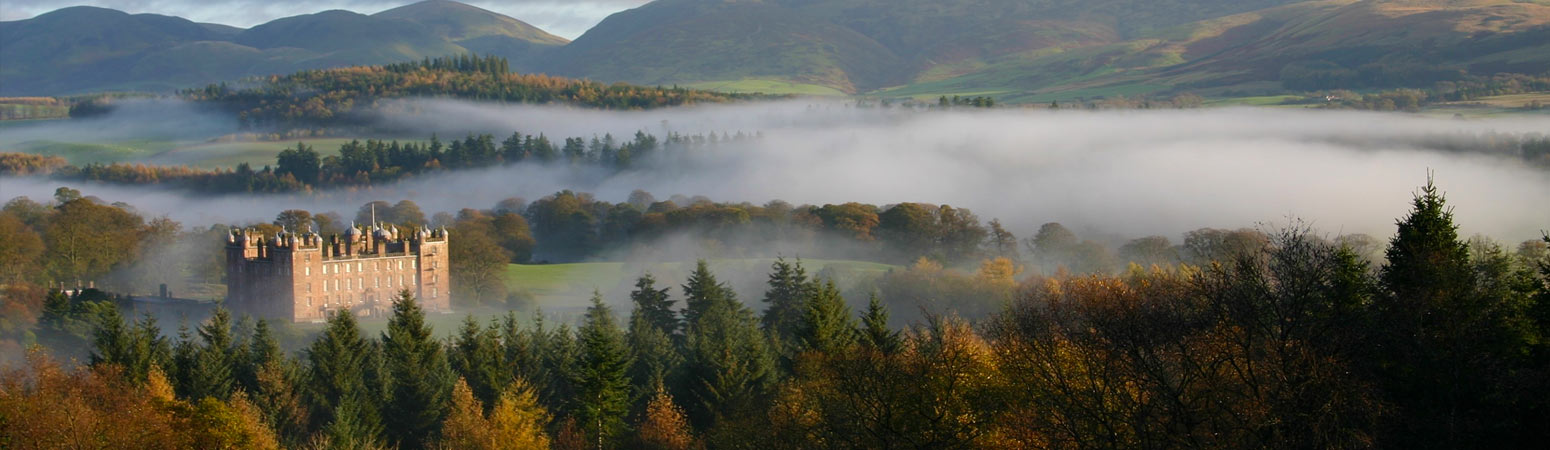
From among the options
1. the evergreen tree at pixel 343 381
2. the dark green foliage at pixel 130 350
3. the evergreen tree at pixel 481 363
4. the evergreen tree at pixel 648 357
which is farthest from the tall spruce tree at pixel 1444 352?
the dark green foliage at pixel 130 350

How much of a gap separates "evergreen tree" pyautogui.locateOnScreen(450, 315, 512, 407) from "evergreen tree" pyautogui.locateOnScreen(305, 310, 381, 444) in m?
4.40

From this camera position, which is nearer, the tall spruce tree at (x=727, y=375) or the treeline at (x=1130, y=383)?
the treeline at (x=1130, y=383)

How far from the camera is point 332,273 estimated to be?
359 ft

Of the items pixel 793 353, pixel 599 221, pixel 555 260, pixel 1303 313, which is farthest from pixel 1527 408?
pixel 599 221

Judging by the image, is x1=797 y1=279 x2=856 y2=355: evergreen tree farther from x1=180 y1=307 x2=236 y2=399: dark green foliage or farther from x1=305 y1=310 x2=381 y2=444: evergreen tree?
x1=180 y1=307 x2=236 y2=399: dark green foliage

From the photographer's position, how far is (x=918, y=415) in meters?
40.0

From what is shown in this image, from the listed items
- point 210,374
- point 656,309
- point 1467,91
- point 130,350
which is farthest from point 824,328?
point 1467,91

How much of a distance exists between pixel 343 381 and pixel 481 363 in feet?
21.4

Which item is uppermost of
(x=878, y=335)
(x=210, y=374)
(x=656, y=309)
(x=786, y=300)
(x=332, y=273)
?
(x=878, y=335)

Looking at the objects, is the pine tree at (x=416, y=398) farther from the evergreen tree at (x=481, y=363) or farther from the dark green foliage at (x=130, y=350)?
the dark green foliage at (x=130, y=350)

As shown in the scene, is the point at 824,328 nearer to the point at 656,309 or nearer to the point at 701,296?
the point at 701,296

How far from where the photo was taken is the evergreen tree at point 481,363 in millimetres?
68688

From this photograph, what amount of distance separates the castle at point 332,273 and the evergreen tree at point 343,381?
3026cm

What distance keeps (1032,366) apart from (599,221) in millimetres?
133050
